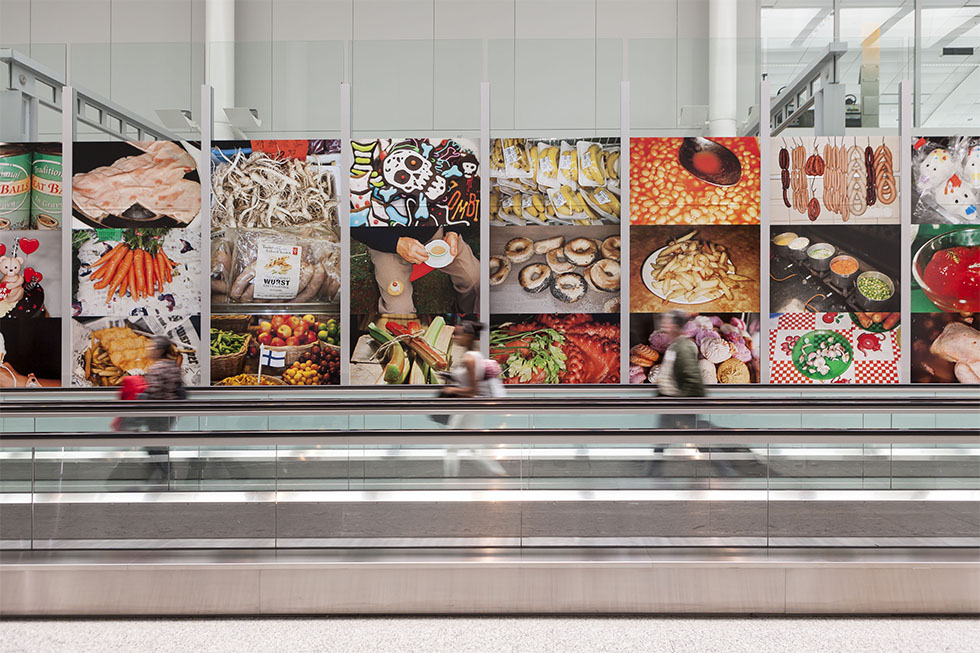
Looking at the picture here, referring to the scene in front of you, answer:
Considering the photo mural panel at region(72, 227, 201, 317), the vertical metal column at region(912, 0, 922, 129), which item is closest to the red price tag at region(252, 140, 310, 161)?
the photo mural panel at region(72, 227, 201, 317)

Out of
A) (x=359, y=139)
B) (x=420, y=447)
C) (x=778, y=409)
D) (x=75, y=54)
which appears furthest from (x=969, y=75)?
(x=75, y=54)

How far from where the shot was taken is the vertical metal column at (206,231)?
32.8 feet

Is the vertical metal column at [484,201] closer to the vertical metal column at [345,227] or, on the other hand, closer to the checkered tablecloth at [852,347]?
the vertical metal column at [345,227]

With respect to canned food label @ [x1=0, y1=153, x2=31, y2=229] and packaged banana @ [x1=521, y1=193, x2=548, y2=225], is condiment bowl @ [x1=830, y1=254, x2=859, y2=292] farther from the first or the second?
canned food label @ [x1=0, y1=153, x2=31, y2=229]

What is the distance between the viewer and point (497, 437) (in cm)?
450

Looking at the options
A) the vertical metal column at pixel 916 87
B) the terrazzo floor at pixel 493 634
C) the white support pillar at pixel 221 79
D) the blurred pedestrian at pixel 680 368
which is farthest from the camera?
the vertical metal column at pixel 916 87

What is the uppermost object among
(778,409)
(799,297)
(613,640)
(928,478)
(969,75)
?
(969,75)

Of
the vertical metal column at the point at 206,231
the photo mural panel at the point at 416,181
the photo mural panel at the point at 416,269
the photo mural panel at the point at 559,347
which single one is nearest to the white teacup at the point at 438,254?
the photo mural panel at the point at 416,269

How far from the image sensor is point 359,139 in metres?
10.1

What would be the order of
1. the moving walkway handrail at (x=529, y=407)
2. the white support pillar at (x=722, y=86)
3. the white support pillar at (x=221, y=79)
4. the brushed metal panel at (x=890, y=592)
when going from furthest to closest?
the white support pillar at (x=221, y=79) → the white support pillar at (x=722, y=86) → the moving walkway handrail at (x=529, y=407) → the brushed metal panel at (x=890, y=592)

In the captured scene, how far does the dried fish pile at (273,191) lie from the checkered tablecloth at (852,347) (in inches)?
268

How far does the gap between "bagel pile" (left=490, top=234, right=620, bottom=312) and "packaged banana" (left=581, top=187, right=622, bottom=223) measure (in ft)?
1.26

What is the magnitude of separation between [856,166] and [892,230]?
1.07 m

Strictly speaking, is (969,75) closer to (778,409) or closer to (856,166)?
(856,166)
